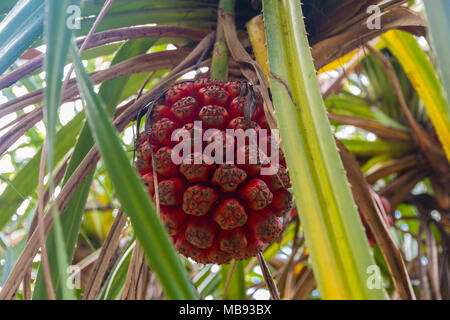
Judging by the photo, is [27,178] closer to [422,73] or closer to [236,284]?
[236,284]

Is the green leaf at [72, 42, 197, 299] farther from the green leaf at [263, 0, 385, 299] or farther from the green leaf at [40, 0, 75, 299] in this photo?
the green leaf at [263, 0, 385, 299]

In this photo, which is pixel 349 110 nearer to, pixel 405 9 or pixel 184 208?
pixel 405 9

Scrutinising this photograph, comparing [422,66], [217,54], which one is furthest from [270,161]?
[422,66]

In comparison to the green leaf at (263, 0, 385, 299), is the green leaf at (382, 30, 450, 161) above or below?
above

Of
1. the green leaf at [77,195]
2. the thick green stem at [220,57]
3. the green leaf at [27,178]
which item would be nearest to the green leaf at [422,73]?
the thick green stem at [220,57]

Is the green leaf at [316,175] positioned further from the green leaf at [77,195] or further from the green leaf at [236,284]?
the green leaf at [236,284]

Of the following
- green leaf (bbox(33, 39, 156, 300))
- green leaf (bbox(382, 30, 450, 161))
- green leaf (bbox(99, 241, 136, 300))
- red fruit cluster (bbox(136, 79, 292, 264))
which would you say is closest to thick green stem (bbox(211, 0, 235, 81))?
red fruit cluster (bbox(136, 79, 292, 264))
